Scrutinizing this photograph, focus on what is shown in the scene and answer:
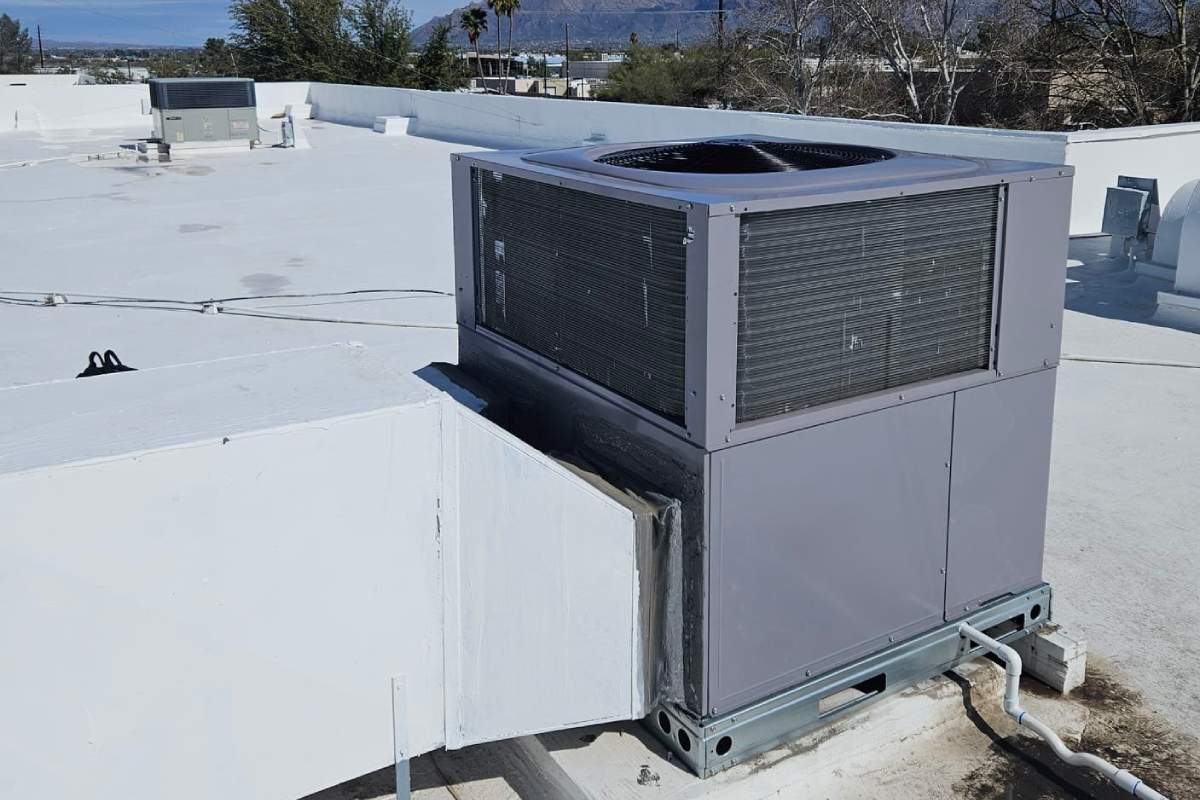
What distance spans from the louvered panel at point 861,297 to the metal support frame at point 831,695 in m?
0.61

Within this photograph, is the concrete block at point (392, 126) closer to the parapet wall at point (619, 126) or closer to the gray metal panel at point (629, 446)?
the parapet wall at point (619, 126)

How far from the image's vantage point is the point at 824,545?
8.07 feet

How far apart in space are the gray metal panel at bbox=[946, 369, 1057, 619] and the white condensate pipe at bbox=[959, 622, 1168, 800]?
0.09 meters

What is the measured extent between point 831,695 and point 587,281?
1.06 meters

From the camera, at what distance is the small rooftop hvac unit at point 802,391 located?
2252mm

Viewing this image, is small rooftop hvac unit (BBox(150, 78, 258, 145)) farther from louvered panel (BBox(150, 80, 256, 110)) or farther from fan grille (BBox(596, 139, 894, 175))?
fan grille (BBox(596, 139, 894, 175))

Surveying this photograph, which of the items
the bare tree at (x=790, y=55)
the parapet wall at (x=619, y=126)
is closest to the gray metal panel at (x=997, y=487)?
the parapet wall at (x=619, y=126)

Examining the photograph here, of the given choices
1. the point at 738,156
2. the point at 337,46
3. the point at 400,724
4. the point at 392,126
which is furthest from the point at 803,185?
the point at 337,46

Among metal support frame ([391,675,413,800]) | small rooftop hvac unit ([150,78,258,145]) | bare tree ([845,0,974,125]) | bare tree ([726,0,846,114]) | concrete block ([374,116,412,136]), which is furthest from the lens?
bare tree ([726,0,846,114])

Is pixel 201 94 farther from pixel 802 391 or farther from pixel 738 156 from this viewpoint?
pixel 802 391

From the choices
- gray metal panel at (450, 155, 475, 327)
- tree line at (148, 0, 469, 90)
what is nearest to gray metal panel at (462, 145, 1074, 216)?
gray metal panel at (450, 155, 475, 327)

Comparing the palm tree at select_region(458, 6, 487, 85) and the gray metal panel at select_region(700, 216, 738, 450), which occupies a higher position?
the palm tree at select_region(458, 6, 487, 85)

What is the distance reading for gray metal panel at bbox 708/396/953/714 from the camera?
2326mm

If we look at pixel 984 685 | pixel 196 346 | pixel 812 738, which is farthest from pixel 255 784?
pixel 196 346
